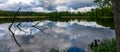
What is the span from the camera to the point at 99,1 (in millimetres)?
91312

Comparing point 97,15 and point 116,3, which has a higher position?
point 116,3

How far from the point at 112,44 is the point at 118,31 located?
6422 mm

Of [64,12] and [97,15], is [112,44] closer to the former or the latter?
[97,15]

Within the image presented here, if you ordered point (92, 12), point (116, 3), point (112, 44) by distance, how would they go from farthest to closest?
point (92, 12) < point (112, 44) < point (116, 3)

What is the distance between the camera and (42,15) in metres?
124

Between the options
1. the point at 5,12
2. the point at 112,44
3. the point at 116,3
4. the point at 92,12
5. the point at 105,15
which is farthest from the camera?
the point at 5,12

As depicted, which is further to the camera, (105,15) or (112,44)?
(105,15)

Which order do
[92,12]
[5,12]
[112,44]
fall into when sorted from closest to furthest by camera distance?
1. [112,44]
2. [92,12]
3. [5,12]

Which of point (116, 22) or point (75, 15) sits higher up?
point (116, 22)

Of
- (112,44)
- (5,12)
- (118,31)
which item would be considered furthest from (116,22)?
(5,12)

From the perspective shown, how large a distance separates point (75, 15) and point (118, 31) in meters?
117

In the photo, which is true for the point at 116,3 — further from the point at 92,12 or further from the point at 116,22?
the point at 92,12

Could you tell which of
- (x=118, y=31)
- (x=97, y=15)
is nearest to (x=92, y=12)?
(x=97, y=15)

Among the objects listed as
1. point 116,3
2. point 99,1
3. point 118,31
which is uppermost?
point 116,3
